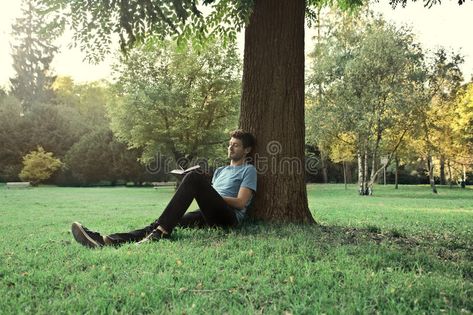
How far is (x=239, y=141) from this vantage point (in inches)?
238

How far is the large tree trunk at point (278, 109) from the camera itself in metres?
6.23

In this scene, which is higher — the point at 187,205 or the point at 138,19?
the point at 138,19

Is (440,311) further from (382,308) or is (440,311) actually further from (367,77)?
(367,77)

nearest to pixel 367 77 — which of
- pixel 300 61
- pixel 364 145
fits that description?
pixel 364 145

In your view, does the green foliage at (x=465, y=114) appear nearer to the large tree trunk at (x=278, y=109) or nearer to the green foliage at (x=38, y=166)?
the large tree trunk at (x=278, y=109)

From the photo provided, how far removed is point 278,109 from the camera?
628 centimetres

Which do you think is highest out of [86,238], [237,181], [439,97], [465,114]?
[439,97]

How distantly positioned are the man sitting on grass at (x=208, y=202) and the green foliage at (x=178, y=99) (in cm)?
2035

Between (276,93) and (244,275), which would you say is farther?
(276,93)

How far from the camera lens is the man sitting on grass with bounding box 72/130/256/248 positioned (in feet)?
16.5

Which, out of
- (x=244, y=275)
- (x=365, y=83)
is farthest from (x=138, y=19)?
(x=365, y=83)

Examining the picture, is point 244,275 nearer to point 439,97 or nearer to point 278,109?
point 278,109

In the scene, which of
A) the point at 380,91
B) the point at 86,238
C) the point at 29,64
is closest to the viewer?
the point at 86,238

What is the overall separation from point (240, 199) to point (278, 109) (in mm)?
1542
